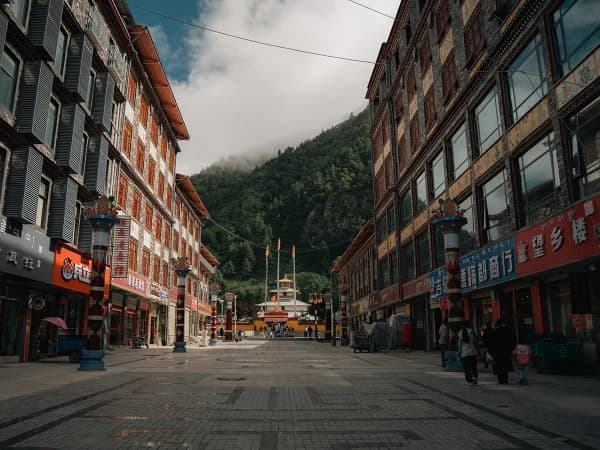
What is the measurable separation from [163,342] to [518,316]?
30.0 metres

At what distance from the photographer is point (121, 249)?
27.9 meters

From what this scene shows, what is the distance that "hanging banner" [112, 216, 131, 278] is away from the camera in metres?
27.5

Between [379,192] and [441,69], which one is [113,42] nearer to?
[441,69]

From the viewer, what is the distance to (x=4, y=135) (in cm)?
1702

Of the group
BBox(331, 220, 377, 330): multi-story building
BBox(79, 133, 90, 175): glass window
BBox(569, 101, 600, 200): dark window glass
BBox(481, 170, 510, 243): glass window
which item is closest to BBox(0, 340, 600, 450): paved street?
BBox(569, 101, 600, 200): dark window glass

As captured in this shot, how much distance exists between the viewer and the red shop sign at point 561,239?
1305 centimetres

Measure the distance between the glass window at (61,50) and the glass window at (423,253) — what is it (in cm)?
2108

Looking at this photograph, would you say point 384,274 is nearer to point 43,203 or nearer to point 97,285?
point 43,203

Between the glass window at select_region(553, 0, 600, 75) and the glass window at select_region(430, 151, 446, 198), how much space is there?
11.5 m

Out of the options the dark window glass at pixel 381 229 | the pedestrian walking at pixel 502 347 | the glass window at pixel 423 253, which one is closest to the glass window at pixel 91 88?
the glass window at pixel 423 253

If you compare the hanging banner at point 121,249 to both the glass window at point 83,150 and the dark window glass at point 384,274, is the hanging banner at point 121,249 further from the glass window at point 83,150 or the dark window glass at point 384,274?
the dark window glass at point 384,274

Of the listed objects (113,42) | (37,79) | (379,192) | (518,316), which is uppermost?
(113,42)

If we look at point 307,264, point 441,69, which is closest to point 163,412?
point 441,69

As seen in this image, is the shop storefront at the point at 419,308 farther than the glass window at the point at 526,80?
Yes
